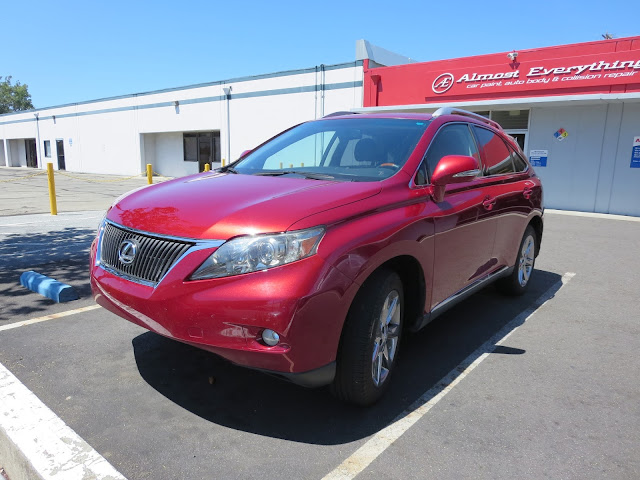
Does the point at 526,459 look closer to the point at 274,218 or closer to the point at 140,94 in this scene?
the point at 274,218

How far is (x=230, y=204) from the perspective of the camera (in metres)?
2.65

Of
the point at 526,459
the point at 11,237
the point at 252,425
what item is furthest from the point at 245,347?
the point at 11,237

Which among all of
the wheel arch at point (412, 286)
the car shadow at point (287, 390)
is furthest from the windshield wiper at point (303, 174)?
the car shadow at point (287, 390)

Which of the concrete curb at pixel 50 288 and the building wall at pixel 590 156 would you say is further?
the building wall at pixel 590 156

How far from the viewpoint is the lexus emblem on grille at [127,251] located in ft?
8.77

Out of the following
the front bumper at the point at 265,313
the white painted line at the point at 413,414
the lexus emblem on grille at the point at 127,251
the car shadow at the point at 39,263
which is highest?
the lexus emblem on grille at the point at 127,251

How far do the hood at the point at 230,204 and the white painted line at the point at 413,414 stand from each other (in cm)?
123

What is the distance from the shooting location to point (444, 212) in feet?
10.9

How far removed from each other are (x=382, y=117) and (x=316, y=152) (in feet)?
2.07

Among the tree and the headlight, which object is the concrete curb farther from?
the tree

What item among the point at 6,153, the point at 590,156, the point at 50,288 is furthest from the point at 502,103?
the point at 6,153

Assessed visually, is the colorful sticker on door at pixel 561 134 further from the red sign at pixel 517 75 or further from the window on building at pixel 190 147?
the window on building at pixel 190 147

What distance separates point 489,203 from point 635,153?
487 inches

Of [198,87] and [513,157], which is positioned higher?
[198,87]
